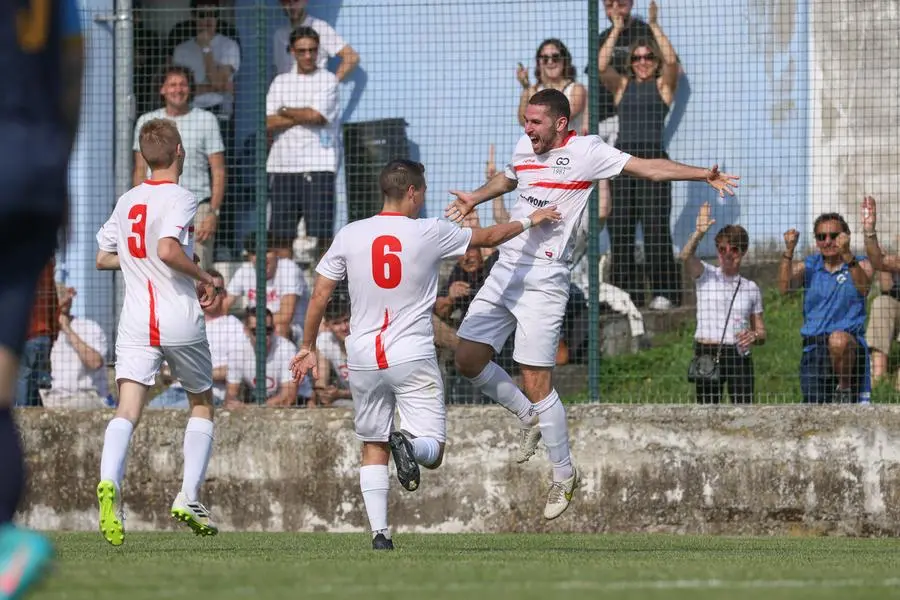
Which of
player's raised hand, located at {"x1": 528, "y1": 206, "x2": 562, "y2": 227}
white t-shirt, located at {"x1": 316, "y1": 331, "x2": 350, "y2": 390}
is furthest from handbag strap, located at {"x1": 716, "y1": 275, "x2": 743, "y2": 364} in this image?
white t-shirt, located at {"x1": 316, "y1": 331, "x2": 350, "y2": 390}

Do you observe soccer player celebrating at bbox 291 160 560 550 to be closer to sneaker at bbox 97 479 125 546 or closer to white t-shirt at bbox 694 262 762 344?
sneaker at bbox 97 479 125 546

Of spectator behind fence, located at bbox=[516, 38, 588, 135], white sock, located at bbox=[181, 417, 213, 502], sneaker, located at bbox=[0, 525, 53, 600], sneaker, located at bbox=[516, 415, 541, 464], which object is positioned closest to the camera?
sneaker, located at bbox=[0, 525, 53, 600]

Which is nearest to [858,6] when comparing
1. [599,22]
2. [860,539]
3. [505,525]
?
[599,22]

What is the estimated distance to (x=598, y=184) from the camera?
12914 mm

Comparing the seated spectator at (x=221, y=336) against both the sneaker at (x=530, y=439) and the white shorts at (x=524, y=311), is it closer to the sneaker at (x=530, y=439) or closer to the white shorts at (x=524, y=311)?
the white shorts at (x=524, y=311)

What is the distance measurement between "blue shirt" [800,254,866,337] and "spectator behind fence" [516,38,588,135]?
7.01 feet

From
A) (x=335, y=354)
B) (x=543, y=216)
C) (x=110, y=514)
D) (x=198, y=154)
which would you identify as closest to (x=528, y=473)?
(x=335, y=354)

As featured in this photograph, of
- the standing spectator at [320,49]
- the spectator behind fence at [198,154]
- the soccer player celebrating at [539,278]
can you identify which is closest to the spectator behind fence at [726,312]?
the soccer player celebrating at [539,278]

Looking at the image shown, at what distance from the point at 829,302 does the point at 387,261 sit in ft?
14.8

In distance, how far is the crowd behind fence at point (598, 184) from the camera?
41.1ft

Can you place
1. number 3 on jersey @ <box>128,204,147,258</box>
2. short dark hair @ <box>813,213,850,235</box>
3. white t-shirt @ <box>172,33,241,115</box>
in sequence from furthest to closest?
white t-shirt @ <box>172,33,241,115</box> → short dark hair @ <box>813,213,850,235</box> → number 3 on jersey @ <box>128,204,147,258</box>

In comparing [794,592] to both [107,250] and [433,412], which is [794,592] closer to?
[433,412]

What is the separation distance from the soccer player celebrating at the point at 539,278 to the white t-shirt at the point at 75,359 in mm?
3886

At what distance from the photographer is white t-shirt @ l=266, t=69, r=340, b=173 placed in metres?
13.4
